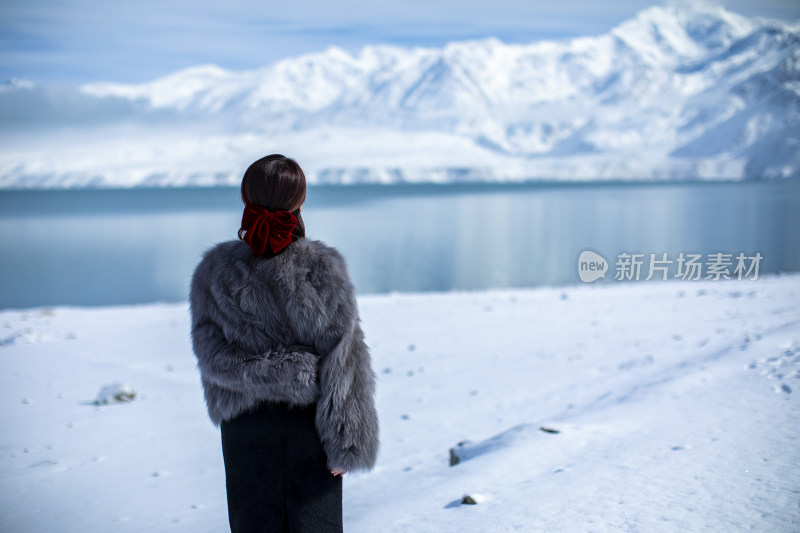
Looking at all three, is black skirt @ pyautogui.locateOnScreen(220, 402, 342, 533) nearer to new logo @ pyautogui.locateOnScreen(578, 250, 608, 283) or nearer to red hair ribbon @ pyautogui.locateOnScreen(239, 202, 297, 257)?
red hair ribbon @ pyautogui.locateOnScreen(239, 202, 297, 257)

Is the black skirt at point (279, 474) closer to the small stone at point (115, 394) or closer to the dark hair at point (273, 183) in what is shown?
the dark hair at point (273, 183)

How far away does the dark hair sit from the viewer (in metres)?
2.15

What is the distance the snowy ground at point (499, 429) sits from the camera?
334 cm

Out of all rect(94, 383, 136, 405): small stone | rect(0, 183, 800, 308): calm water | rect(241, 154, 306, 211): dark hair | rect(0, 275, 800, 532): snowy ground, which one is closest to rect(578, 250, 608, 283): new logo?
rect(0, 183, 800, 308): calm water

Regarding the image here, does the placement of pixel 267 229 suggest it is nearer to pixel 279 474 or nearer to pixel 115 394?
pixel 279 474

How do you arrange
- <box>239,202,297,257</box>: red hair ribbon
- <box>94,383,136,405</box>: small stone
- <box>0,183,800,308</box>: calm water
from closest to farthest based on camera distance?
<box>239,202,297,257</box>: red hair ribbon → <box>94,383,136,405</box>: small stone → <box>0,183,800,308</box>: calm water

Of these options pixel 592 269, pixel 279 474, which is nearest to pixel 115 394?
pixel 279 474

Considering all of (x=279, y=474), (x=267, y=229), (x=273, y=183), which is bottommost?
(x=279, y=474)

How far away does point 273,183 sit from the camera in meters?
2.15

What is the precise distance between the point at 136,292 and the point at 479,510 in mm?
19821

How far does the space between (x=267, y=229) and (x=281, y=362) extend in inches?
17.5

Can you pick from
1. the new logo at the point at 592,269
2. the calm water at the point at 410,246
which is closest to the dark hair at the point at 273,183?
the new logo at the point at 592,269

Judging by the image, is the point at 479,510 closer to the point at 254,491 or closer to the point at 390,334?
the point at 254,491

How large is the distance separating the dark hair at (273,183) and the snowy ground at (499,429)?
1.96 meters
